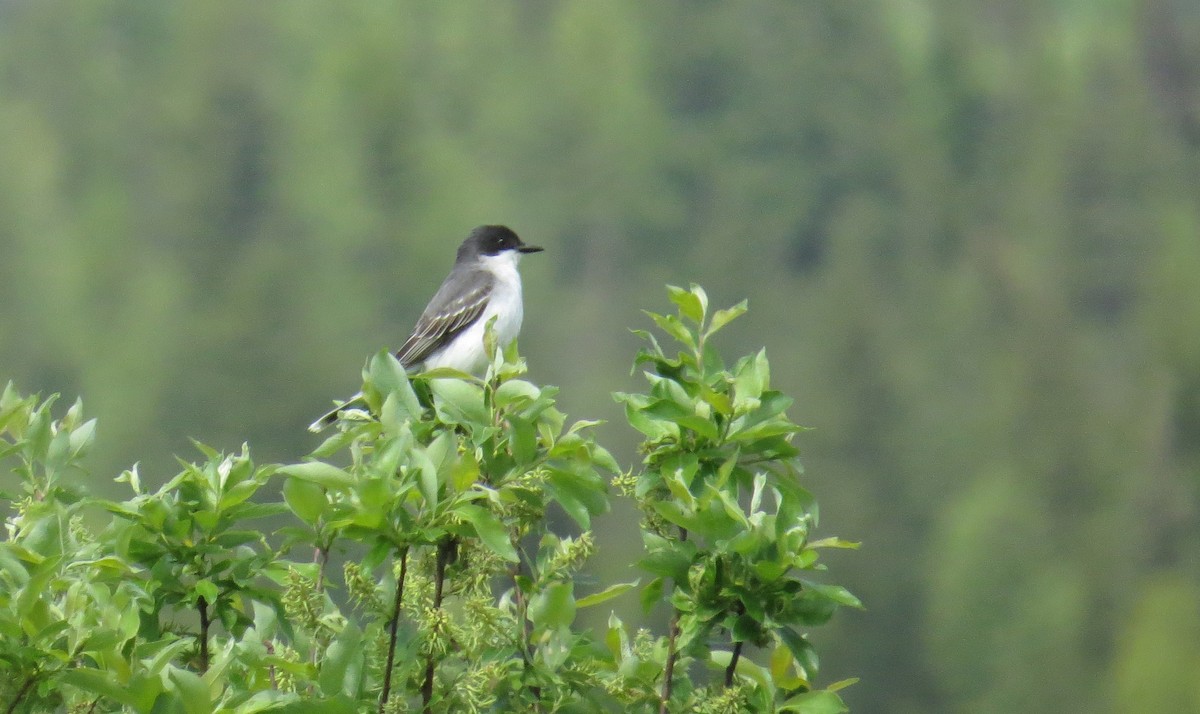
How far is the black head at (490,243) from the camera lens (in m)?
13.2

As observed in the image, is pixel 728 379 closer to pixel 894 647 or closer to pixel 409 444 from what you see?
pixel 409 444

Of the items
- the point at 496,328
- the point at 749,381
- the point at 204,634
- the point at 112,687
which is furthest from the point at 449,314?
the point at 112,687

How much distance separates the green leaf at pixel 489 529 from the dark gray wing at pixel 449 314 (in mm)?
8337

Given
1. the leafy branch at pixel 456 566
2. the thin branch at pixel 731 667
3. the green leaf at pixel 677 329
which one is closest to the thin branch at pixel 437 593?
the leafy branch at pixel 456 566

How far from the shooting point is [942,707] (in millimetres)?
61594

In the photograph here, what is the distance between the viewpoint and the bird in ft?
38.6

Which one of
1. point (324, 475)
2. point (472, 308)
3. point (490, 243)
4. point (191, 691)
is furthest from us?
point (490, 243)

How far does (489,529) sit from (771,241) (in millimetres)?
82906

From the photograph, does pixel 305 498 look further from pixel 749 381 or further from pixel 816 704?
pixel 816 704

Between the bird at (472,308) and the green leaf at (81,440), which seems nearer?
the green leaf at (81,440)

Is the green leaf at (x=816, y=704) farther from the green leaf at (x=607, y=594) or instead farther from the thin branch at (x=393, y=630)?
the thin branch at (x=393, y=630)

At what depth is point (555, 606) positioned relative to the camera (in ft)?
Result: 14.0

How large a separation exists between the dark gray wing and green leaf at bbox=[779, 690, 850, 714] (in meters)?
7.95

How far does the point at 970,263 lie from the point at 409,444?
274ft
